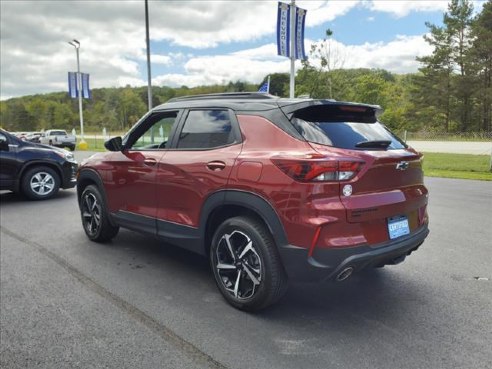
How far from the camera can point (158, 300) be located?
3.58m

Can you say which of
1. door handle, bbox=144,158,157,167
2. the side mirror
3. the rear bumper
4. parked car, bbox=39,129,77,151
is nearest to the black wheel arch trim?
the rear bumper

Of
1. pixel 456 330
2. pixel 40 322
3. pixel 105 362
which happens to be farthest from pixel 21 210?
pixel 456 330

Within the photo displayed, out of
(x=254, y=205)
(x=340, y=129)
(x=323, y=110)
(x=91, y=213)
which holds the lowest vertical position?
(x=91, y=213)

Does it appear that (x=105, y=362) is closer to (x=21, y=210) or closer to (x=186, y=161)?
(x=186, y=161)

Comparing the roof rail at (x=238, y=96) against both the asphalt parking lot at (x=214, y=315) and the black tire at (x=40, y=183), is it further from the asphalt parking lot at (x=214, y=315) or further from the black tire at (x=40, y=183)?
the black tire at (x=40, y=183)

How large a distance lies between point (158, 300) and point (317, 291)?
1.46 m

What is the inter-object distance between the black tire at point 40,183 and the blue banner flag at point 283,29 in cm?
1144

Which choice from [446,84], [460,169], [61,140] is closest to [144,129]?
[460,169]

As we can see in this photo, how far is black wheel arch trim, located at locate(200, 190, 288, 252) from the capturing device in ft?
9.82

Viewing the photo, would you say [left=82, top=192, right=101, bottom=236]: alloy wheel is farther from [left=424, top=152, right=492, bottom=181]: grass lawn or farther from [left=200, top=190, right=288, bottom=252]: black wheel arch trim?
[left=424, top=152, right=492, bottom=181]: grass lawn

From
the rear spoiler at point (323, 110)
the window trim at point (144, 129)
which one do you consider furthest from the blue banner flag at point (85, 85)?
the rear spoiler at point (323, 110)

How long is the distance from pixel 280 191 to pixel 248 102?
0.97 metres

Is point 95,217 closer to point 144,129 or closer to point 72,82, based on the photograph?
point 144,129

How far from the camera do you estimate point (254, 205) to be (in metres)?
3.10
